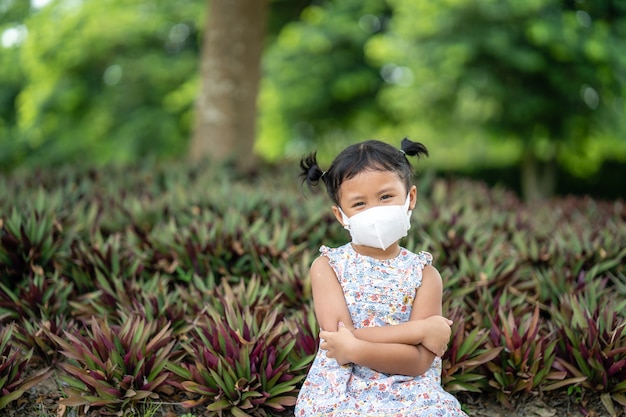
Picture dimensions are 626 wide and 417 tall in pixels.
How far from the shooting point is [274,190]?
6988mm

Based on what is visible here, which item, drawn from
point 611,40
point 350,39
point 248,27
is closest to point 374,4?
point 350,39

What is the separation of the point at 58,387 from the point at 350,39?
44.4 ft

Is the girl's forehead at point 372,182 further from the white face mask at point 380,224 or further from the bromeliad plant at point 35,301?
the bromeliad plant at point 35,301

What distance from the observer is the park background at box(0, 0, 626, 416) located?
343 centimetres

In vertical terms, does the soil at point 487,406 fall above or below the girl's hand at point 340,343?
below

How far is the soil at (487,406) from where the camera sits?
3389 millimetres

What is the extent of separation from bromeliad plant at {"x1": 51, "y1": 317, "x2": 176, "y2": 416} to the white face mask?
1253 mm

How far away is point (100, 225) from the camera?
5.34 m

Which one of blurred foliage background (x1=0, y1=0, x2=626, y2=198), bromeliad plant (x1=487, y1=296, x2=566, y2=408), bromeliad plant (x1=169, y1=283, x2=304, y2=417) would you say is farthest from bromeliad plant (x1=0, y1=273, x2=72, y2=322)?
blurred foliage background (x1=0, y1=0, x2=626, y2=198)

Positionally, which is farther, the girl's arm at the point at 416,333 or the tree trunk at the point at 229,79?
the tree trunk at the point at 229,79

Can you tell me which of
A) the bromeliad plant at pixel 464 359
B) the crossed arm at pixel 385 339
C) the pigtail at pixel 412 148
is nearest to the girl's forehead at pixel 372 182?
the pigtail at pixel 412 148

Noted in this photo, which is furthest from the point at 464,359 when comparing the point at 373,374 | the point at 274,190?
the point at 274,190

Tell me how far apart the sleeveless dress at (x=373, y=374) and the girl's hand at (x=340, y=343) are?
0.45 feet

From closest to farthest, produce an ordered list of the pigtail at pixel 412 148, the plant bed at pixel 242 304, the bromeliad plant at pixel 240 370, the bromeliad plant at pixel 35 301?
the pigtail at pixel 412 148 < the bromeliad plant at pixel 240 370 < the plant bed at pixel 242 304 < the bromeliad plant at pixel 35 301
